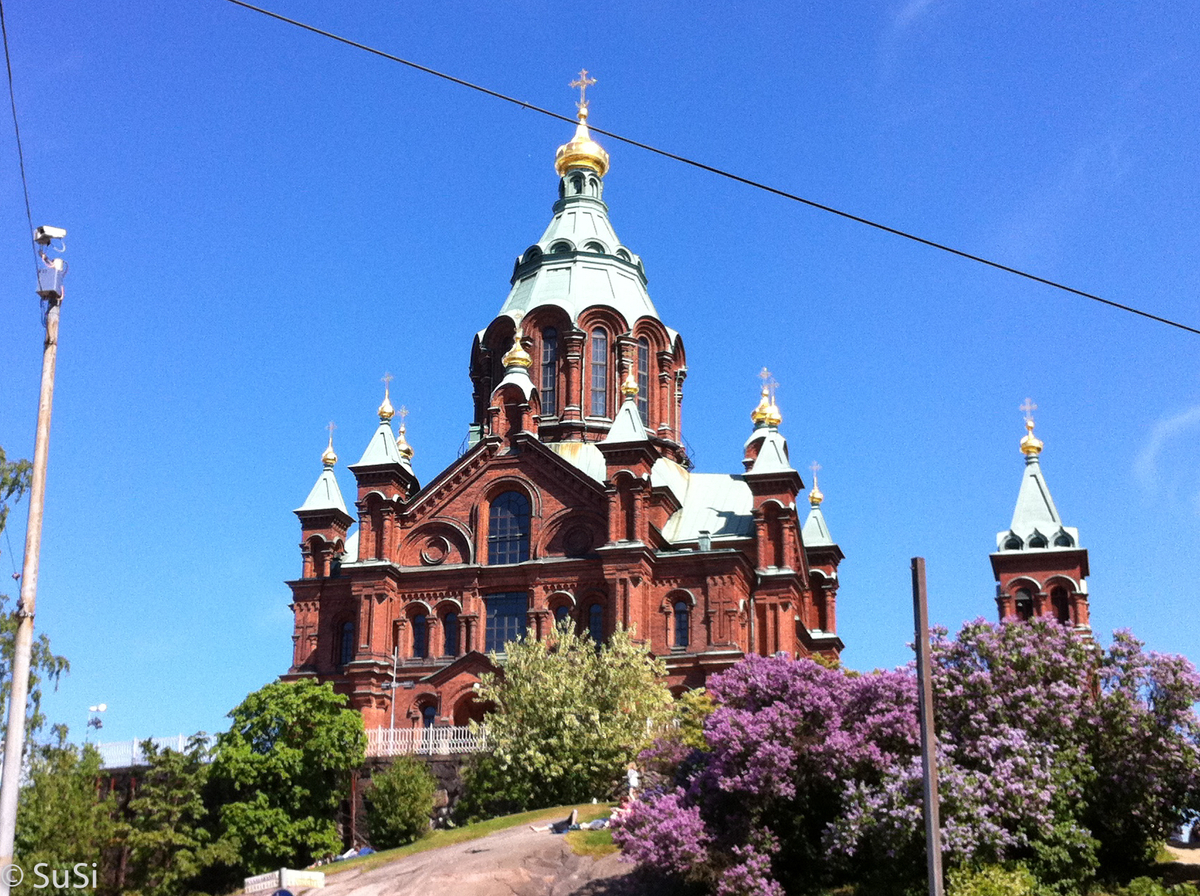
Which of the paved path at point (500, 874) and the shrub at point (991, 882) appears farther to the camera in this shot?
the paved path at point (500, 874)

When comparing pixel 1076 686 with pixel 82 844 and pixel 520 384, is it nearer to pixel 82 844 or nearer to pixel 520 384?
pixel 82 844

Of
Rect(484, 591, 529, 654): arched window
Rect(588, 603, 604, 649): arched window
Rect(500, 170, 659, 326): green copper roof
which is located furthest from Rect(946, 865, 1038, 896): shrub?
Rect(500, 170, 659, 326): green copper roof

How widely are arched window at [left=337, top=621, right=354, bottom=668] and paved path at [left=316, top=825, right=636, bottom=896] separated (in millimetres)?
19578

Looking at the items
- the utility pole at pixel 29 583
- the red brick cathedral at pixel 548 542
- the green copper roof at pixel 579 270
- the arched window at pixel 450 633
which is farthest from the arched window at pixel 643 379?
the utility pole at pixel 29 583

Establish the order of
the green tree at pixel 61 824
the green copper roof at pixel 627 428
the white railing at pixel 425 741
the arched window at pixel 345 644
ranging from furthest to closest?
the arched window at pixel 345 644
the green copper roof at pixel 627 428
the white railing at pixel 425 741
the green tree at pixel 61 824

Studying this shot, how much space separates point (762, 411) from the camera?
203ft

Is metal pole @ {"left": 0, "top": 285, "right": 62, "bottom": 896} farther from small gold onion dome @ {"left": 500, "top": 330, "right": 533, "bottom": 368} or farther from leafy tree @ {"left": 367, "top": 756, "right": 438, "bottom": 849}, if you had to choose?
small gold onion dome @ {"left": 500, "top": 330, "right": 533, "bottom": 368}

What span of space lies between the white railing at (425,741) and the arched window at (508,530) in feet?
27.2

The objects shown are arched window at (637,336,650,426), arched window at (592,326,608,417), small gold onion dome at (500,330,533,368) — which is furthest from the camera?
arched window at (637,336,650,426)

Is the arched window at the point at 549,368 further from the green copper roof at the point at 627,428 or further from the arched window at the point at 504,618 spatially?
the arched window at the point at 504,618

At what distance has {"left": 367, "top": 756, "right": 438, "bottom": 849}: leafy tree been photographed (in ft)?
149

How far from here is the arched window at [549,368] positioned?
211 feet

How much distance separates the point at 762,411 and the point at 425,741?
19553mm

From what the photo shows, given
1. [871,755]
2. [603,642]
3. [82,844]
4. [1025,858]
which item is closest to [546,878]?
[871,755]
